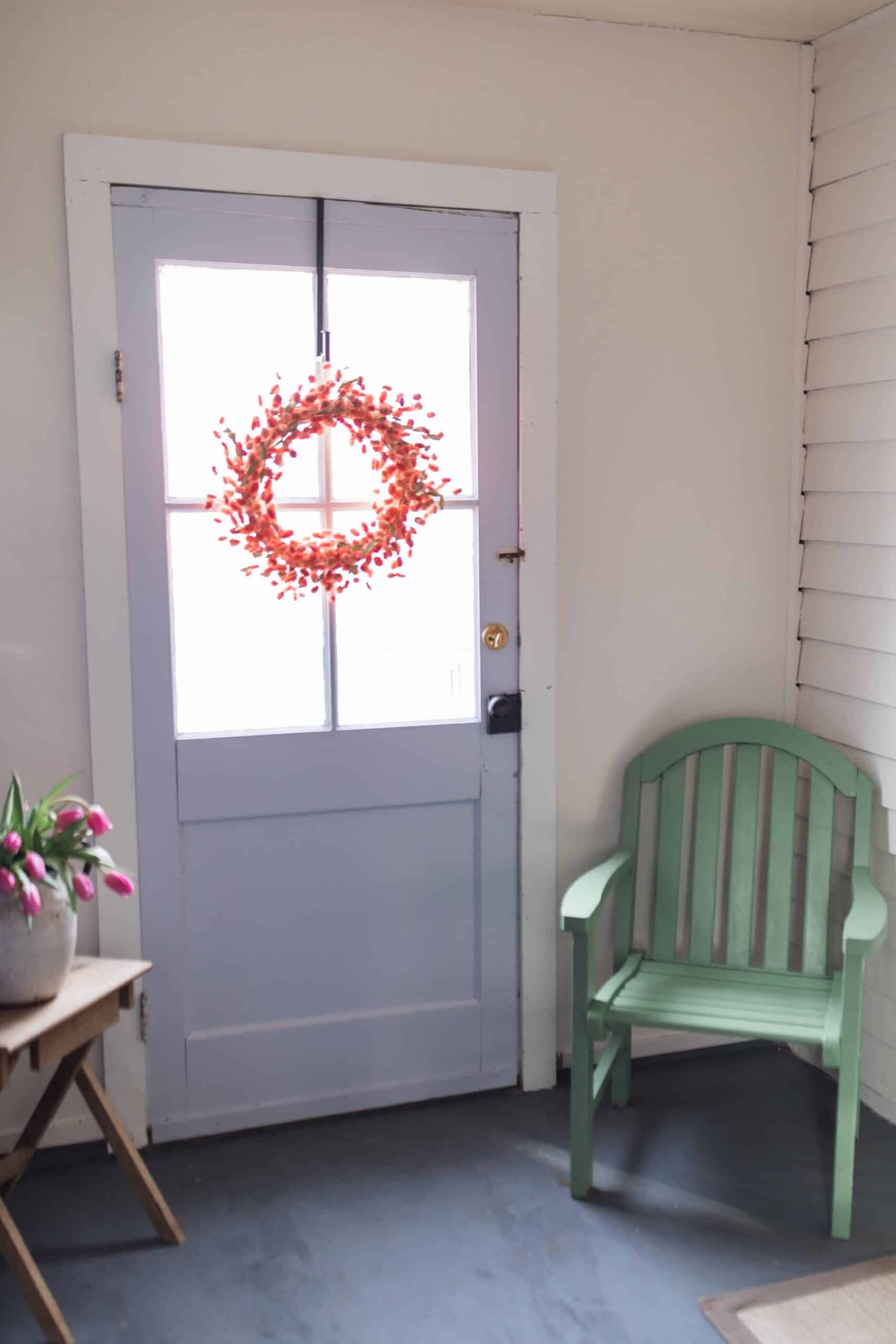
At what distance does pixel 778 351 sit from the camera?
9.86ft

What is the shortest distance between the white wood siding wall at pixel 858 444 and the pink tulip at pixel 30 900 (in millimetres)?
1896

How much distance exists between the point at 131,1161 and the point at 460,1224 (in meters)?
Result: 0.70

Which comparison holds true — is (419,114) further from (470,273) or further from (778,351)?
(778,351)

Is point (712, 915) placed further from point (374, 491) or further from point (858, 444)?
point (374, 491)

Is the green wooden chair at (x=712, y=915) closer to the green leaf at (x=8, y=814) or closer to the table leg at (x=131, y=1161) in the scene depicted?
the table leg at (x=131, y=1161)

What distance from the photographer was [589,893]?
102 inches

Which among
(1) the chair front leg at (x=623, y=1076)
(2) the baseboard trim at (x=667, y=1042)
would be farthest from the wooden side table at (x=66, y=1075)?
(2) the baseboard trim at (x=667, y=1042)

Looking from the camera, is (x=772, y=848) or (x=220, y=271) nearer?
(x=220, y=271)

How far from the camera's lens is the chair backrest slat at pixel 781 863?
2869 mm

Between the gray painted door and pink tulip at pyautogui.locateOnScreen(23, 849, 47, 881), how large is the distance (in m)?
0.51

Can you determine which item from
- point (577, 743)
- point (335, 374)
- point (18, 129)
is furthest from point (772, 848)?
point (18, 129)

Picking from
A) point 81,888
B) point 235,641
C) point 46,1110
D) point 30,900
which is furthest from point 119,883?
point 235,641

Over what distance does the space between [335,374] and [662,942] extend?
62.5 inches

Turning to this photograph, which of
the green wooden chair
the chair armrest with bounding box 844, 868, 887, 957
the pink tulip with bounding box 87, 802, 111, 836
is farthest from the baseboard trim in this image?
the pink tulip with bounding box 87, 802, 111, 836
